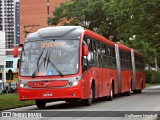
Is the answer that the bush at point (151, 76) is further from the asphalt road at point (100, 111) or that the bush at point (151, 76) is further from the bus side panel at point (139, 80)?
the asphalt road at point (100, 111)

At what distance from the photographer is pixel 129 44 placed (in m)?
58.6

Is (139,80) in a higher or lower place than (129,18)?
lower

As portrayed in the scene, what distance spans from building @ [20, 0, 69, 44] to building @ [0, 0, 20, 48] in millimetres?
1915

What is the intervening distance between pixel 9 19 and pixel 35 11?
11.9 meters

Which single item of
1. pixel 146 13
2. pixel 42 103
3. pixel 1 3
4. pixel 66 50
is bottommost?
pixel 42 103

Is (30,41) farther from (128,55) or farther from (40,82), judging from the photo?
(128,55)

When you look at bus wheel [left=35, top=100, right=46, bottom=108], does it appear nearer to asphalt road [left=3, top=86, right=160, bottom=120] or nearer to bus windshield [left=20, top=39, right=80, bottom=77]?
asphalt road [left=3, top=86, right=160, bottom=120]

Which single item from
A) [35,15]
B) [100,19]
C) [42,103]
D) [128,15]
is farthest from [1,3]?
[42,103]

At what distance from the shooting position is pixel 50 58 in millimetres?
19250

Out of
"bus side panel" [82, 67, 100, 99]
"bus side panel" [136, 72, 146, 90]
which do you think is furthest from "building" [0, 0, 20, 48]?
"bus side panel" [82, 67, 100, 99]

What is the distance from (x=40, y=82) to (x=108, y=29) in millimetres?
39525

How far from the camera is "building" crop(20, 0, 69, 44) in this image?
5074 inches

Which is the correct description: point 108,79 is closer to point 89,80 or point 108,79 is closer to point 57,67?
point 89,80

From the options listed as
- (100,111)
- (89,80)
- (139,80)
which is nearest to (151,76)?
(139,80)
